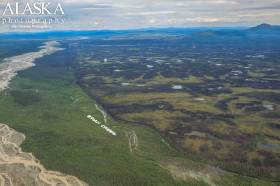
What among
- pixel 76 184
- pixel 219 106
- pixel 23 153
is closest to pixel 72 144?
pixel 23 153

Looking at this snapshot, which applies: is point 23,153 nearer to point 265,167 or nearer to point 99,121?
point 99,121

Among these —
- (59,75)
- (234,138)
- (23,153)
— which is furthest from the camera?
(59,75)

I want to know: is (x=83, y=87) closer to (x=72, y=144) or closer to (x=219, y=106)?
(x=219, y=106)

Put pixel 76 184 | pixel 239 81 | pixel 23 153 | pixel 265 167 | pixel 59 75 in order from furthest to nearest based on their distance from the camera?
pixel 59 75, pixel 239 81, pixel 23 153, pixel 265 167, pixel 76 184

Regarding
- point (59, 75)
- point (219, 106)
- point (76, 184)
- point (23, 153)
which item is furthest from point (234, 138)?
point (59, 75)

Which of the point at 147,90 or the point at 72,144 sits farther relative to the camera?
the point at 147,90

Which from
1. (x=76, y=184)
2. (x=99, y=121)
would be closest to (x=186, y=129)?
(x=99, y=121)

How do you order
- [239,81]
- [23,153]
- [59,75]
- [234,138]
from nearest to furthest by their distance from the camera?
1. [23,153]
2. [234,138]
3. [239,81]
4. [59,75]

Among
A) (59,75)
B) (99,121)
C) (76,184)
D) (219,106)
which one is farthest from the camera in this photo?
(59,75)

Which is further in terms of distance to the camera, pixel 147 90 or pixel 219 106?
pixel 147 90
